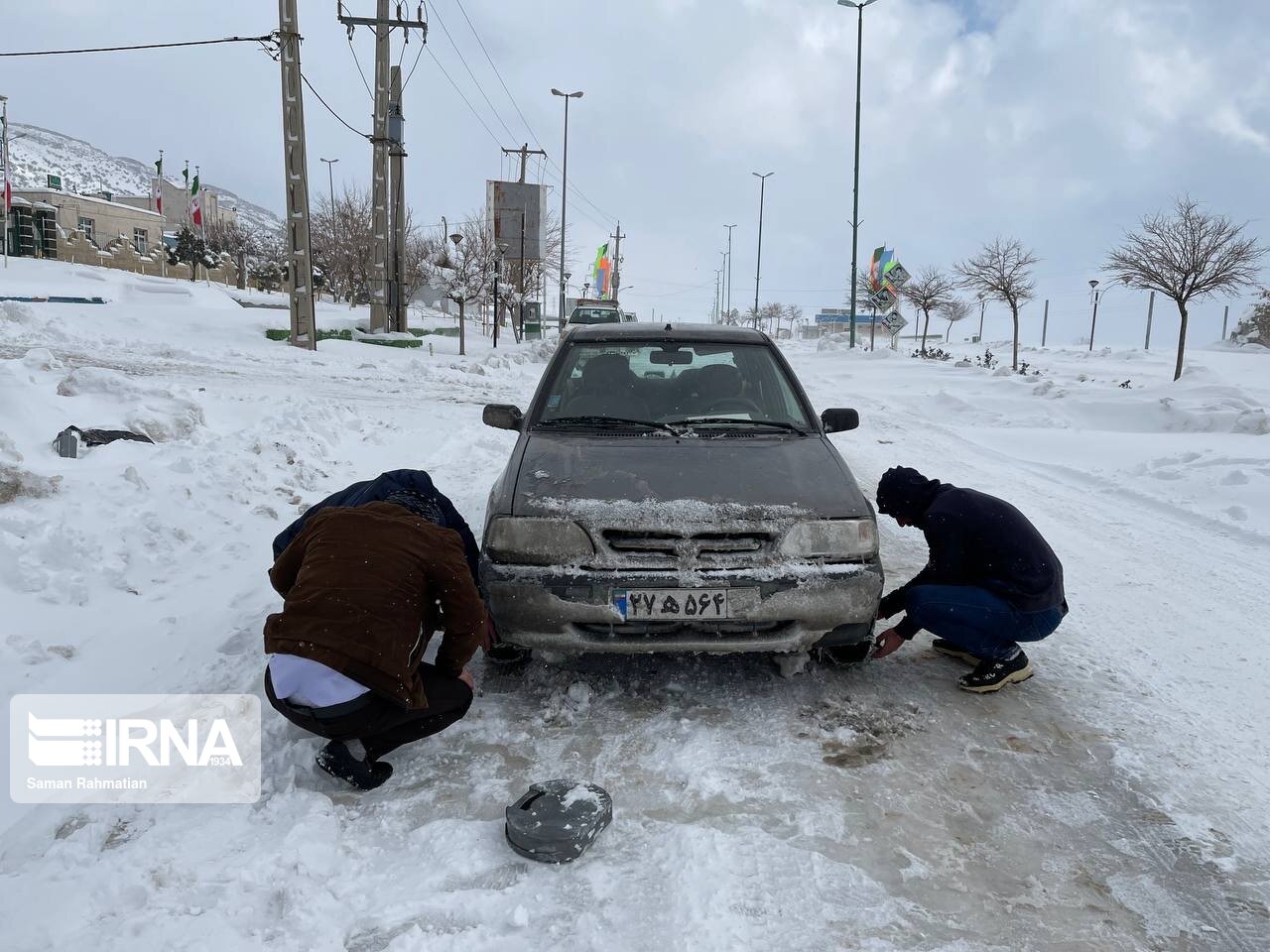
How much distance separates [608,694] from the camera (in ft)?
11.2

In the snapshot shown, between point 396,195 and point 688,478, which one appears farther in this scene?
point 396,195

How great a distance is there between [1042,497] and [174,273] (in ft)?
187

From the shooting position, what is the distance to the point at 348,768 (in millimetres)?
2664

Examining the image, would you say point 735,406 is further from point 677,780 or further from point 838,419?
point 677,780

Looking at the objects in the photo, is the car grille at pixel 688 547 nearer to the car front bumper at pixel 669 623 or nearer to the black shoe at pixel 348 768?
the car front bumper at pixel 669 623

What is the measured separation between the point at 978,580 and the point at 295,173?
17355 millimetres

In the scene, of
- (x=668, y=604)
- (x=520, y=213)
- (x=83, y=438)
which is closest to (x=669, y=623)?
(x=668, y=604)

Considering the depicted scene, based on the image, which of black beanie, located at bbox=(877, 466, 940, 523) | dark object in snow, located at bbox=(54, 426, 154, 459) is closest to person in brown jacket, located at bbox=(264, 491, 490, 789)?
black beanie, located at bbox=(877, 466, 940, 523)

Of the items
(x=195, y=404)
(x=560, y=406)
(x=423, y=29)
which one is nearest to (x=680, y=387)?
(x=560, y=406)

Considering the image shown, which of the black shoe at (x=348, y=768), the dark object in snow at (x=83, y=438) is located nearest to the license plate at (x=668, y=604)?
the black shoe at (x=348, y=768)

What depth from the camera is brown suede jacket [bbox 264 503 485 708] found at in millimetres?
2525

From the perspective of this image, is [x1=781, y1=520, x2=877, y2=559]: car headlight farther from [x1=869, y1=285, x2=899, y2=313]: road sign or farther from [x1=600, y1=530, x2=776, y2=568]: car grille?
[x1=869, y1=285, x2=899, y2=313]: road sign

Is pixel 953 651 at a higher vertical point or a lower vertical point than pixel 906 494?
lower

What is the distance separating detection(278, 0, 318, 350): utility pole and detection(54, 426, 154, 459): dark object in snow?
11305 mm
